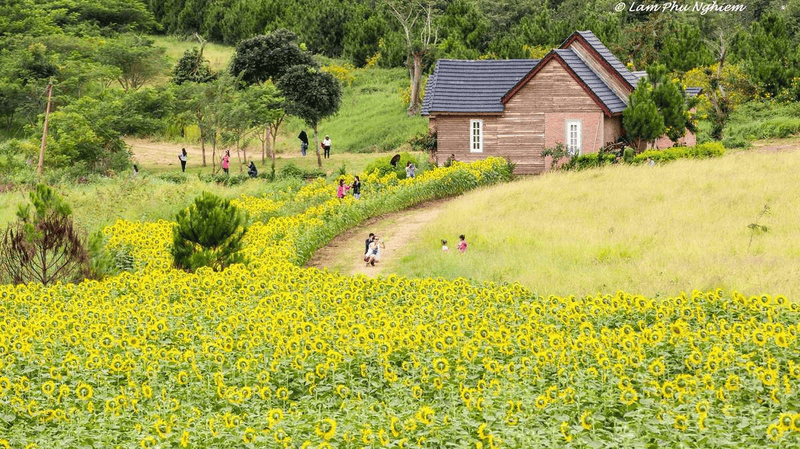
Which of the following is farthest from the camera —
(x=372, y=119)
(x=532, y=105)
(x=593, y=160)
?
(x=372, y=119)

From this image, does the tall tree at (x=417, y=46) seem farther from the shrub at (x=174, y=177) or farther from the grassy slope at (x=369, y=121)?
the shrub at (x=174, y=177)

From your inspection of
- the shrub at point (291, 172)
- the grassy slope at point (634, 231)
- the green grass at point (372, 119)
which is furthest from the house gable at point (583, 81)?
the green grass at point (372, 119)

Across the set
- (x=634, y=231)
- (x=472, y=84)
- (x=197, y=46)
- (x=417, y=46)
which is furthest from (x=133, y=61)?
(x=634, y=231)

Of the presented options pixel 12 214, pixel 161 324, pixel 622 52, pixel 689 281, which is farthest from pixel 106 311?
pixel 622 52

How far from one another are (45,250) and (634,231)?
478 inches

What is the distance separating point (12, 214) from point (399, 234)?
38.0ft

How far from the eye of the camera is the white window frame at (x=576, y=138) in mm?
36938

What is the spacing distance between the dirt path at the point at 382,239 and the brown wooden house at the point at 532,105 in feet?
27.8

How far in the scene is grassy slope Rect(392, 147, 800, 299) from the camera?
57.9 feet

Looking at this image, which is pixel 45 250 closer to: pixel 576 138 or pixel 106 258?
pixel 106 258

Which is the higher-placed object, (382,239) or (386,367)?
(386,367)

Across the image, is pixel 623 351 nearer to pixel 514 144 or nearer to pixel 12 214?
pixel 12 214

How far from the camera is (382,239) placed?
81.1ft

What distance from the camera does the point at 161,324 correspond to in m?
13.3
